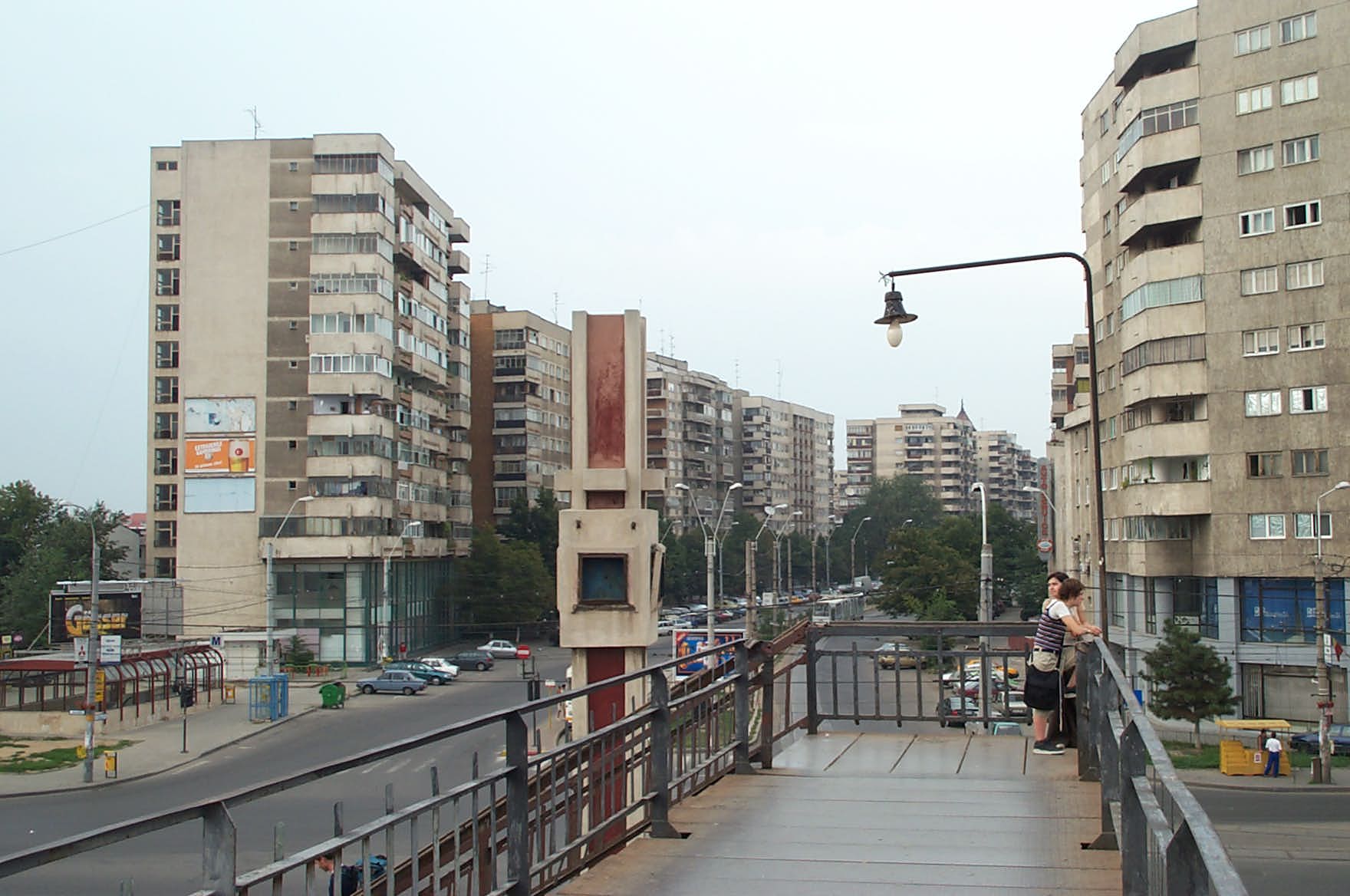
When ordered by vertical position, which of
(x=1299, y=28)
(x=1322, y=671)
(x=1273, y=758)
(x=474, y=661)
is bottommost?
(x=474, y=661)

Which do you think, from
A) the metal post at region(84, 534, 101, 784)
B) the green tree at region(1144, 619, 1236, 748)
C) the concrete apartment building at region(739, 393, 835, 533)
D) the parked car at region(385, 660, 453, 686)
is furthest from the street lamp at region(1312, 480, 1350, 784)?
the concrete apartment building at region(739, 393, 835, 533)

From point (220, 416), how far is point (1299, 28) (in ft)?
160

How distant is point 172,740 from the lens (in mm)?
42406

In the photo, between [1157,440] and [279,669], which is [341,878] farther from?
[279,669]

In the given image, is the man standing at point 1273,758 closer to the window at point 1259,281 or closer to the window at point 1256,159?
the window at point 1259,281

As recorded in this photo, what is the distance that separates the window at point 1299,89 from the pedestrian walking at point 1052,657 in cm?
3535

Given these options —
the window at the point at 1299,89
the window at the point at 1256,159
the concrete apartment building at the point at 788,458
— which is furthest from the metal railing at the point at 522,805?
the concrete apartment building at the point at 788,458

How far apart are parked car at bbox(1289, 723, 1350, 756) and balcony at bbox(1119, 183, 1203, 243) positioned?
54.6 feet

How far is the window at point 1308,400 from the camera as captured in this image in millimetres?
39344

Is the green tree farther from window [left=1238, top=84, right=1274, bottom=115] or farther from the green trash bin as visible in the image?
the green trash bin

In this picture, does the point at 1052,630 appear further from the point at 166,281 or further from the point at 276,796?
the point at 166,281

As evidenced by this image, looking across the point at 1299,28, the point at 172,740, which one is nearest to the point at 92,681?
the point at 172,740

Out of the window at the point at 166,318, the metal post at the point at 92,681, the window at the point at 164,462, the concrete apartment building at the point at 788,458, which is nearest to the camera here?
the metal post at the point at 92,681

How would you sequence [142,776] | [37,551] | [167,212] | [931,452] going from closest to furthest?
[142,776] < [167,212] < [37,551] < [931,452]
